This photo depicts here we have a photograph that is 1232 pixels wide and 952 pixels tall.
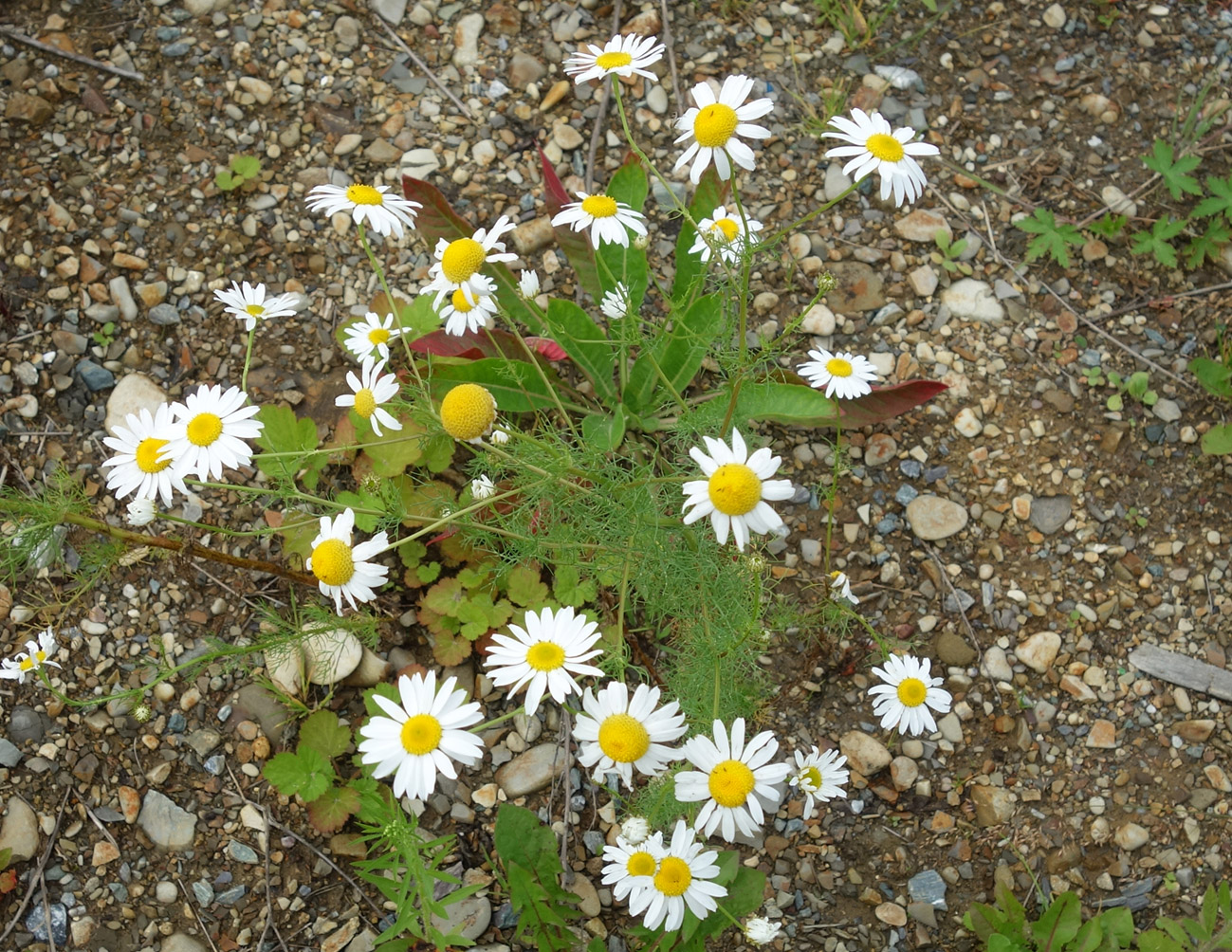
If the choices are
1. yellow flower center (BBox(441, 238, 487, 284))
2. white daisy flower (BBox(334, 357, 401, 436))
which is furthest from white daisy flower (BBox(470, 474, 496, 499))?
yellow flower center (BBox(441, 238, 487, 284))

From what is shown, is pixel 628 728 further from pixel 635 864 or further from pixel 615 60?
pixel 615 60

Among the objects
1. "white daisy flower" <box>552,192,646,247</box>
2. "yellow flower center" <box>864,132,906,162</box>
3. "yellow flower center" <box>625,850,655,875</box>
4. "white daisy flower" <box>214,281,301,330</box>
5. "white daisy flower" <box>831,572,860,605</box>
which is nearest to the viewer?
"yellow flower center" <box>625,850,655,875</box>

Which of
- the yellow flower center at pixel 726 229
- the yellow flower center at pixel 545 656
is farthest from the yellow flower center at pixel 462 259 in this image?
the yellow flower center at pixel 545 656

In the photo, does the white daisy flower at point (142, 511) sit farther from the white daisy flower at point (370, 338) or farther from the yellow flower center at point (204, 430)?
the white daisy flower at point (370, 338)

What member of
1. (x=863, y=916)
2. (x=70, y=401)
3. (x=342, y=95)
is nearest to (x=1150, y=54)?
(x=342, y=95)

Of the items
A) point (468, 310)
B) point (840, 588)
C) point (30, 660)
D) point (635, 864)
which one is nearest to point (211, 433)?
point (468, 310)

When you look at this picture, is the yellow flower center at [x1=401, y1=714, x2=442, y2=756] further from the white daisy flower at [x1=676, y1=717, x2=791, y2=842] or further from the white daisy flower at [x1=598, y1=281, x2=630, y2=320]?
the white daisy flower at [x1=598, y1=281, x2=630, y2=320]
